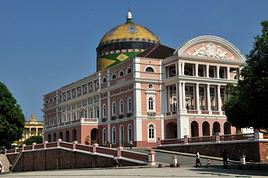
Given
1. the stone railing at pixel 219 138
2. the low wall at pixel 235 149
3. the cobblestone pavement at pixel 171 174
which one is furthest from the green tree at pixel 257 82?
the stone railing at pixel 219 138

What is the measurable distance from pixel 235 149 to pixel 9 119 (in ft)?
100

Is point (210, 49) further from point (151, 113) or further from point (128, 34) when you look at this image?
point (128, 34)

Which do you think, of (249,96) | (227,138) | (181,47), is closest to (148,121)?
(181,47)

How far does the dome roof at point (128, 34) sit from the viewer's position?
75.8 meters

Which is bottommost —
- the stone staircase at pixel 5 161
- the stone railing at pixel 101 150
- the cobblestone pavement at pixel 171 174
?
the stone staircase at pixel 5 161

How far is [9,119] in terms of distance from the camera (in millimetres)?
63344

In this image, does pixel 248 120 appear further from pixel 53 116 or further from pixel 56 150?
pixel 53 116

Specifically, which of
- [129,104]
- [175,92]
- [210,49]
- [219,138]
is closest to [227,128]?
[175,92]

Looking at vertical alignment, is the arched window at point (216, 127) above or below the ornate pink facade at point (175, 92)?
below

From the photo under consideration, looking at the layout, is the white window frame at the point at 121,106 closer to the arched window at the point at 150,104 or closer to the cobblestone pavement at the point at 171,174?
the arched window at the point at 150,104

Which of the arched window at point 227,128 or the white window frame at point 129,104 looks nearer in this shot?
the arched window at point 227,128

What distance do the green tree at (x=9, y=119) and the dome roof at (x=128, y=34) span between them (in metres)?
18.8

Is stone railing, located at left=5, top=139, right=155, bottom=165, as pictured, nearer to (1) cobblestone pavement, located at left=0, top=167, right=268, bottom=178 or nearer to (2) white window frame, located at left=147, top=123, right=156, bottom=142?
(1) cobblestone pavement, located at left=0, top=167, right=268, bottom=178

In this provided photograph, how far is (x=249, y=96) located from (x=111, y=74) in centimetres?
3646
